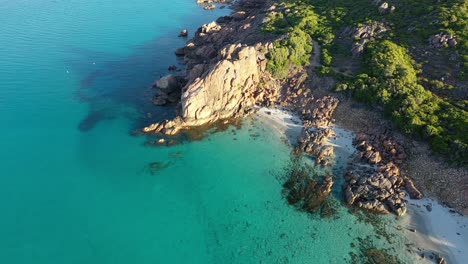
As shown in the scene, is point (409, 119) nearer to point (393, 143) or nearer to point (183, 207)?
point (393, 143)

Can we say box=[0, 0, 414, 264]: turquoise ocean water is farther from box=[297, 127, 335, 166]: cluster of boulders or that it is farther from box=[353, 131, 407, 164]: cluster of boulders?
Result: box=[353, 131, 407, 164]: cluster of boulders

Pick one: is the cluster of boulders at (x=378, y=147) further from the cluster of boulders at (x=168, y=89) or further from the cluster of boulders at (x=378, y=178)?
the cluster of boulders at (x=168, y=89)

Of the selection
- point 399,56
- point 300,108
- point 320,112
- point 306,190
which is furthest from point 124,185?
point 399,56

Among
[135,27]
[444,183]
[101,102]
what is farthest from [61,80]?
[444,183]

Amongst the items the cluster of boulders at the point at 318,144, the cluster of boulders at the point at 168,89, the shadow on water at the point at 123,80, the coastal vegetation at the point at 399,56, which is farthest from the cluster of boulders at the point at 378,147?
the cluster of boulders at the point at 168,89

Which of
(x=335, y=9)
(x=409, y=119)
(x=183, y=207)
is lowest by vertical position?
(x=183, y=207)
